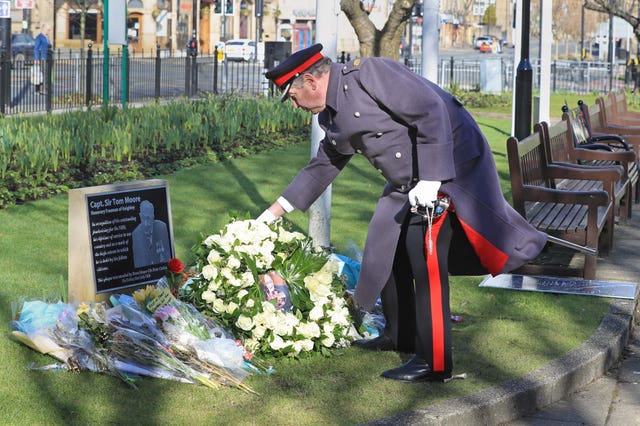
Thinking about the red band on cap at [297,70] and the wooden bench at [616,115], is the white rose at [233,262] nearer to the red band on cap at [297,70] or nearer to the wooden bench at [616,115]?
the red band on cap at [297,70]

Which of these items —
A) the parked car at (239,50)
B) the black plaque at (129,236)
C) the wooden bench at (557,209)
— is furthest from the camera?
the parked car at (239,50)

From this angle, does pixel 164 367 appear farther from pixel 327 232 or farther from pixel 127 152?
pixel 127 152

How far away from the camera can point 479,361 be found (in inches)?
230

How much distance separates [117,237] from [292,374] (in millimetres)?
1469

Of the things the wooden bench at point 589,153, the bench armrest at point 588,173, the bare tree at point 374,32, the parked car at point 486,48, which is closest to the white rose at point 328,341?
the bench armrest at point 588,173

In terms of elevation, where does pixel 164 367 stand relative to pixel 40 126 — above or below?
below

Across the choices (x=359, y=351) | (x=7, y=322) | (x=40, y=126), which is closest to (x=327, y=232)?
(x=359, y=351)

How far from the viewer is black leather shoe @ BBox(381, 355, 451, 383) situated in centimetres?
542

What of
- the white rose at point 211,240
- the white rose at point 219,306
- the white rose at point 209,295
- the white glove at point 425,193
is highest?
the white glove at point 425,193

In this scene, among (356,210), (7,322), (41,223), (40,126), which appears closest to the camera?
(7,322)

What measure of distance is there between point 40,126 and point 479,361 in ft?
27.0

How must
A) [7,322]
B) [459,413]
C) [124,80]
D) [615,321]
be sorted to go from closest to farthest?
1. [459,413]
2. [7,322]
3. [615,321]
4. [124,80]

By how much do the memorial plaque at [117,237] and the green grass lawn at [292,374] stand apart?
0.27 m

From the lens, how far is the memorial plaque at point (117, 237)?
6188 mm
